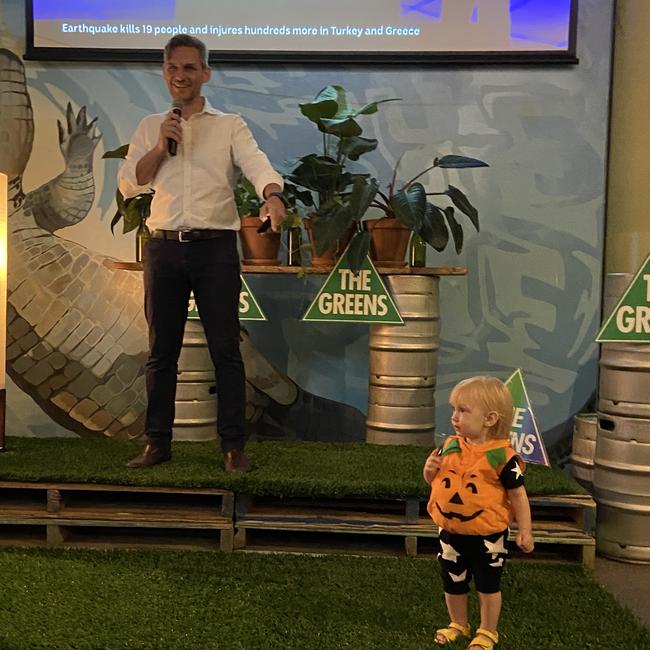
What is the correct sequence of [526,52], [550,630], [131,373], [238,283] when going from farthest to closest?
[131,373], [526,52], [238,283], [550,630]

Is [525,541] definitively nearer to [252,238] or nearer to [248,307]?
[248,307]

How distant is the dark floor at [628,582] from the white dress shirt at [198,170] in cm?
170

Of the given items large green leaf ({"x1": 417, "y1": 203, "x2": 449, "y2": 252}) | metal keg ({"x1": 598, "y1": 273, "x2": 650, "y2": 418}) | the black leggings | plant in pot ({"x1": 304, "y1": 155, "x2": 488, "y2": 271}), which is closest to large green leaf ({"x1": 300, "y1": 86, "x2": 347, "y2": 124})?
plant in pot ({"x1": 304, "y1": 155, "x2": 488, "y2": 271})

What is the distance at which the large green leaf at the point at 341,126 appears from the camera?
9.25ft

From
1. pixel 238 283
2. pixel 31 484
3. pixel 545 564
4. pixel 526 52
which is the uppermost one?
pixel 526 52

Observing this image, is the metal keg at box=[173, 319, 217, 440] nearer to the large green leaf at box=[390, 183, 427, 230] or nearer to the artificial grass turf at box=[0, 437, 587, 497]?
the artificial grass turf at box=[0, 437, 587, 497]

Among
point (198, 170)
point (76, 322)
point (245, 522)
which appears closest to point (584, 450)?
point (245, 522)

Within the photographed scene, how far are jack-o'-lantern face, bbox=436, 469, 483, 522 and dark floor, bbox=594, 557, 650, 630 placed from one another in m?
0.77

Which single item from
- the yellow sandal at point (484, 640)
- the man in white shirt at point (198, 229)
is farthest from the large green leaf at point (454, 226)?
the yellow sandal at point (484, 640)

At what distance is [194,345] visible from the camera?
300cm

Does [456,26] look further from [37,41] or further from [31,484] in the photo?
[31,484]

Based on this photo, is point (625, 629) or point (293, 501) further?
point (293, 501)

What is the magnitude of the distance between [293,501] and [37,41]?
253cm

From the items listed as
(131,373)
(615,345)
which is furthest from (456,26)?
(131,373)
